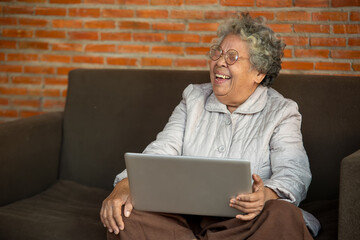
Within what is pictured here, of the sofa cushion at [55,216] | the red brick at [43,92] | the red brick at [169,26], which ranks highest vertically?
the red brick at [169,26]

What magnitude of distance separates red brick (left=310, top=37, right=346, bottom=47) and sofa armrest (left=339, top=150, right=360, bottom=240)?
1445mm

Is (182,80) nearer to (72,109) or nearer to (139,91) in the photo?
(139,91)

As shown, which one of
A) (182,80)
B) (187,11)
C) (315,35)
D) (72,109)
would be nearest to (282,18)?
(315,35)

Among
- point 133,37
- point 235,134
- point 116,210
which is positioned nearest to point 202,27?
point 133,37

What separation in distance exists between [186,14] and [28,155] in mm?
1282

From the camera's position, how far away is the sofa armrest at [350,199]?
1540 mm

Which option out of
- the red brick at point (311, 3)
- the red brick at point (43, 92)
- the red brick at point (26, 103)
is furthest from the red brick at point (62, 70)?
the red brick at point (311, 3)

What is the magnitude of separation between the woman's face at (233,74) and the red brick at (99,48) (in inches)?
47.3

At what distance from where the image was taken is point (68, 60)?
3.23 metres

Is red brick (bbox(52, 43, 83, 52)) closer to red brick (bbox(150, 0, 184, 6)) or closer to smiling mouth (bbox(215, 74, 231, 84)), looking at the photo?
red brick (bbox(150, 0, 184, 6))

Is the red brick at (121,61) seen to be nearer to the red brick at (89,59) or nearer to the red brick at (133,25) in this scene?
the red brick at (89,59)

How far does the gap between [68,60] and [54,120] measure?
0.77 meters

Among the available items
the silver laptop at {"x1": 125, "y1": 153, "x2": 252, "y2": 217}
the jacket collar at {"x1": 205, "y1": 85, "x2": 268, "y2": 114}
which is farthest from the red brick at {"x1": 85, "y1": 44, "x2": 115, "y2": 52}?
the silver laptop at {"x1": 125, "y1": 153, "x2": 252, "y2": 217}

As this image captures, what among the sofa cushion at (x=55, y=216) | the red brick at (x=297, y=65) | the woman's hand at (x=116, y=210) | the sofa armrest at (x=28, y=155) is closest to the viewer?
the woman's hand at (x=116, y=210)
